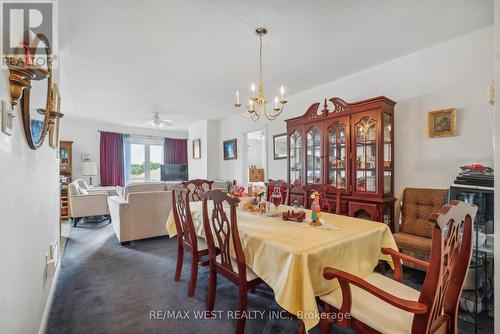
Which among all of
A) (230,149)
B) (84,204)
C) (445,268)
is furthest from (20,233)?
(230,149)

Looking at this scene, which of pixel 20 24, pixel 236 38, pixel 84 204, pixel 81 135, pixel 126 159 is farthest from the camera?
pixel 126 159

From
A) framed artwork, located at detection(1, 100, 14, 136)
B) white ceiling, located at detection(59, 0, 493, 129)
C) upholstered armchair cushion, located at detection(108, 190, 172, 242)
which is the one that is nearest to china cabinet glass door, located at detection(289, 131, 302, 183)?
white ceiling, located at detection(59, 0, 493, 129)

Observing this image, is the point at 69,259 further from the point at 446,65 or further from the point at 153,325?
the point at 446,65

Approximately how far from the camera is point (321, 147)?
3.29 m

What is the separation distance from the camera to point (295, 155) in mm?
3723

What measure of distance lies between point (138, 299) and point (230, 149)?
4216 millimetres

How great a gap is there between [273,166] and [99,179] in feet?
16.7

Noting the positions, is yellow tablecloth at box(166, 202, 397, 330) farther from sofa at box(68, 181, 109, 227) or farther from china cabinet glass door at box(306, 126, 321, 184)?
sofa at box(68, 181, 109, 227)

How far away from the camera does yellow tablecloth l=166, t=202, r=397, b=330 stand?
125 cm

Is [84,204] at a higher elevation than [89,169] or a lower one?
lower

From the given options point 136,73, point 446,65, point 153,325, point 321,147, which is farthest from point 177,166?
point 446,65

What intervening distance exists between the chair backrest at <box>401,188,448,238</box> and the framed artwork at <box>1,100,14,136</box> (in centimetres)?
327

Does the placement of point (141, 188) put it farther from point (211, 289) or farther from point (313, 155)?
point (313, 155)

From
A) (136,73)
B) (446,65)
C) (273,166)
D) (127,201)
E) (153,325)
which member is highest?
(136,73)
